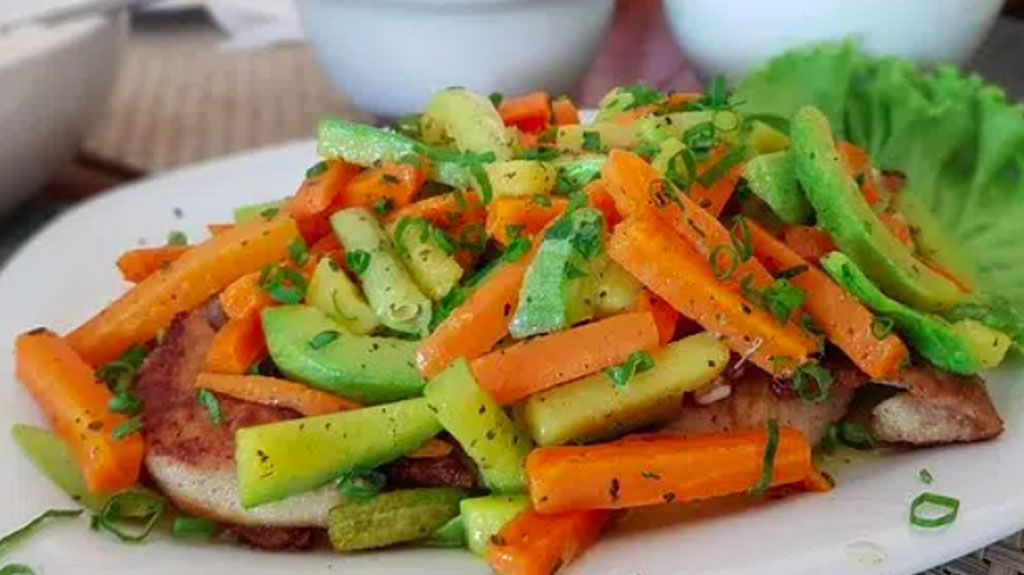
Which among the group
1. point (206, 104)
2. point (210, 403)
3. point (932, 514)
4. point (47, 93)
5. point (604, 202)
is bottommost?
point (206, 104)

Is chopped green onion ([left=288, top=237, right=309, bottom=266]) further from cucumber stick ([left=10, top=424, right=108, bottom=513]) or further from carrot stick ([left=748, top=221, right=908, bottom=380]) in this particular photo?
carrot stick ([left=748, top=221, right=908, bottom=380])

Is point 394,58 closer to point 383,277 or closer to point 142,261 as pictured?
point 142,261

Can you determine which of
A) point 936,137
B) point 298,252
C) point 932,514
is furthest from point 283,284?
point 936,137

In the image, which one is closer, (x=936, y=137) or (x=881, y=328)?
(x=881, y=328)

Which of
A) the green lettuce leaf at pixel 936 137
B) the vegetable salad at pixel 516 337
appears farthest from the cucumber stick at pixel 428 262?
the green lettuce leaf at pixel 936 137

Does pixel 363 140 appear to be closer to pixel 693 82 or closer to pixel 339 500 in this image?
pixel 339 500

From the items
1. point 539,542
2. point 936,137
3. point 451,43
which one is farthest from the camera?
point 451,43
